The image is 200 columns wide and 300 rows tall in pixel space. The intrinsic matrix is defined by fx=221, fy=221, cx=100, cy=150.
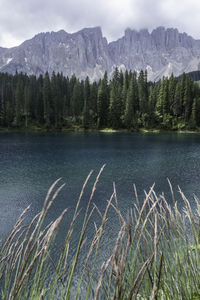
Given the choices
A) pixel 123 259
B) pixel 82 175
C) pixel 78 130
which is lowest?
pixel 82 175

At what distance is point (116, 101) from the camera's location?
285ft

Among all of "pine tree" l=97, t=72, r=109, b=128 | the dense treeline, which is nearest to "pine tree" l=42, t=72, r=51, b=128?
the dense treeline

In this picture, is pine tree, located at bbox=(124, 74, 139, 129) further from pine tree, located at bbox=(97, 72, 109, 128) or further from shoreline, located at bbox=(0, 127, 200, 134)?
pine tree, located at bbox=(97, 72, 109, 128)

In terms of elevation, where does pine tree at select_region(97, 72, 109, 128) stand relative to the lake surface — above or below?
above

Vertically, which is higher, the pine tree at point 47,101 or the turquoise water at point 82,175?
the pine tree at point 47,101

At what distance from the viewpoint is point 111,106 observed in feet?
284

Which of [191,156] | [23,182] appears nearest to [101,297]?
[23,182]

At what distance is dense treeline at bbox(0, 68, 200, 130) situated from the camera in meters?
84.6

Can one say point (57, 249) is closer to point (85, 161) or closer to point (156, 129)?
point (85, 161)

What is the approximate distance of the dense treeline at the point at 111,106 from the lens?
8462cm

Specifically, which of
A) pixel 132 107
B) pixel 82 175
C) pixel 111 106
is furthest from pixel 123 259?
pixel 111 106

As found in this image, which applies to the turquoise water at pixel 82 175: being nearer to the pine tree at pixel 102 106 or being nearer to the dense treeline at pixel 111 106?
the dense treeline at pixel 111 106

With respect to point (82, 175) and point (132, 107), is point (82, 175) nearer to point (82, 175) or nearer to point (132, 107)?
point (82, 175)

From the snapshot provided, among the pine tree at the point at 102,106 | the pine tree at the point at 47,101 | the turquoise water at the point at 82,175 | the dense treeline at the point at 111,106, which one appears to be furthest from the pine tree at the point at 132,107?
the turquoise water at the point at 82,175
